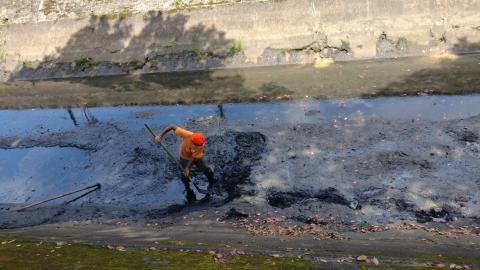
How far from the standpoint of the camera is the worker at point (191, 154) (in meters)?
8.48

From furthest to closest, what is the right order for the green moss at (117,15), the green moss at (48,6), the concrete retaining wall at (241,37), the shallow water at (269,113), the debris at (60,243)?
the green moss at (48,6) → the green moss at (117,15) → the concrete retaining wall at (241,37) → the shallow water at (269,113) → the debris at (60,243)

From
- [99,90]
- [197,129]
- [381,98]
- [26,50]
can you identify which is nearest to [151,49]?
[99,90]

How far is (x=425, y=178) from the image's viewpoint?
28.9ft

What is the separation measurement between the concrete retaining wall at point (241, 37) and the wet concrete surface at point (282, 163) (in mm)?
3773

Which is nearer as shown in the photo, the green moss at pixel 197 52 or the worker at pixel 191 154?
the worker at pixel 191 154

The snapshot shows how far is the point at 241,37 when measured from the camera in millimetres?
17031

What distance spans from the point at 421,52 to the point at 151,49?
9.94 metres

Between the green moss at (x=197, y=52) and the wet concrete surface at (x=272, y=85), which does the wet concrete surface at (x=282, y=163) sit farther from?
the green moss at (x=197, y=52)

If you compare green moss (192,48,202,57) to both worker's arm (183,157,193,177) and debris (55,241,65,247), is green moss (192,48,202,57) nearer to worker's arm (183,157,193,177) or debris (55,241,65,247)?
worker's arm (183,157,193,177)

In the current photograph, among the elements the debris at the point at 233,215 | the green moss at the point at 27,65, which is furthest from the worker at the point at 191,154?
the green moss at the point at 27,65

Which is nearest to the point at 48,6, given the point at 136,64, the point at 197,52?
the point at 136,64

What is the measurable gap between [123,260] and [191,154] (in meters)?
3.59

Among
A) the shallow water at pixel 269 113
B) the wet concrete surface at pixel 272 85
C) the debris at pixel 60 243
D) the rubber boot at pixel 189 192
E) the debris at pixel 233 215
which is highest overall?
the wet concrete surface at pixel 272 85

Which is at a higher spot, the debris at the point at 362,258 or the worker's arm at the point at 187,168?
the worker's arm at the point at 187,168
